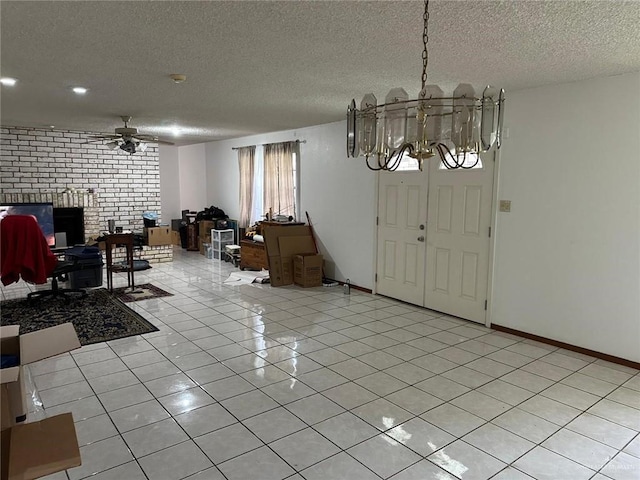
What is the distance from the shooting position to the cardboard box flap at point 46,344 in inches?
83.3

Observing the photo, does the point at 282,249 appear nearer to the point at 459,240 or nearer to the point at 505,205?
the point at 459,240

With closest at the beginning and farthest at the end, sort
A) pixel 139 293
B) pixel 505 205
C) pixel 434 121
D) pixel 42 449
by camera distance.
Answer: pixel 42 449, pixel 434 121, pixel 505 205, pixel 139 293

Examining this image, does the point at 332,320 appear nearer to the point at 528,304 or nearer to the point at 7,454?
the point at 528,304

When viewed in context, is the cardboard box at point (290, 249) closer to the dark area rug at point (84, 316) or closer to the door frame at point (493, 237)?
the dark area rug at point (84, 316)

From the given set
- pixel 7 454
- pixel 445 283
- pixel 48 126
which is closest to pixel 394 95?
pixel 7 454

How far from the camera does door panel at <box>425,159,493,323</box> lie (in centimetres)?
452

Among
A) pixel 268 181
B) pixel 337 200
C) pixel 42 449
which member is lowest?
pixel 42 449

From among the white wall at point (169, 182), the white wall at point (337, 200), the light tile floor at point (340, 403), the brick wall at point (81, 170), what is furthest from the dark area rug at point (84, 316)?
the white wall at point (169, 182)

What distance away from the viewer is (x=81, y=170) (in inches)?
295

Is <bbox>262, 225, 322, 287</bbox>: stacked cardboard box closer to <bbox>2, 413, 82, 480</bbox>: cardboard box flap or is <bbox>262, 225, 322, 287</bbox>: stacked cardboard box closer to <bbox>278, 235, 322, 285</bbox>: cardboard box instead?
<bbox>278, 235, 322, 285</bbox>: cardboard box

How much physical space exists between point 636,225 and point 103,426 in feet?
13.6

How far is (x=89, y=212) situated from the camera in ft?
24.7

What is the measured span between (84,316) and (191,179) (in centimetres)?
612

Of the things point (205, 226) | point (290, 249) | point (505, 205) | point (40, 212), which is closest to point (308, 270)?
point (290, 249)
